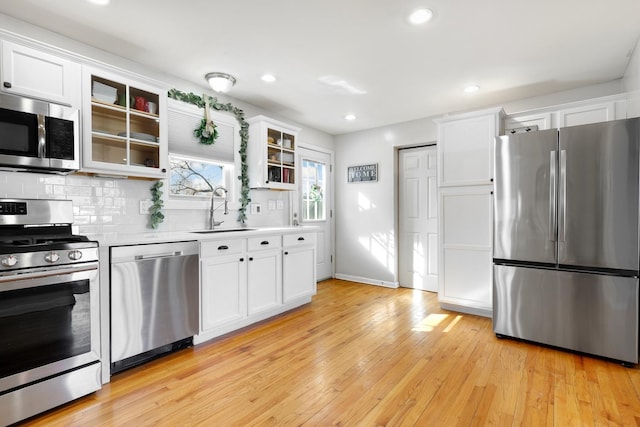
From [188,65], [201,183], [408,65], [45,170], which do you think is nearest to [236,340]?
[201,183]

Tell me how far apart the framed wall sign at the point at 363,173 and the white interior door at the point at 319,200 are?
378 mm

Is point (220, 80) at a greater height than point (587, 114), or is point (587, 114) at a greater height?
point (220, 80)

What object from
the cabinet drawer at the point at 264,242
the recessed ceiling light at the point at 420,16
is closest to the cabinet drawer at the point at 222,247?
the cabinet drawer at the point at 264,242

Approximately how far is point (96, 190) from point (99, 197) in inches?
2.4

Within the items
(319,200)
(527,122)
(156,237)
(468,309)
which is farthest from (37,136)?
(527,122)

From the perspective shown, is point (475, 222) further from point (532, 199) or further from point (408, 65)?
point (408, 65)

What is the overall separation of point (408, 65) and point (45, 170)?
306 cm

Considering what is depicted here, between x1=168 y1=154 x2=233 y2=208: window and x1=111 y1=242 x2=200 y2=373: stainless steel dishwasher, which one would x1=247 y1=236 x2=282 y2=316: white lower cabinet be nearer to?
x1=111 y1=242 x2=200 y2=373: stainless steel dishwasher

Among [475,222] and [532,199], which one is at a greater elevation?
[532,199]

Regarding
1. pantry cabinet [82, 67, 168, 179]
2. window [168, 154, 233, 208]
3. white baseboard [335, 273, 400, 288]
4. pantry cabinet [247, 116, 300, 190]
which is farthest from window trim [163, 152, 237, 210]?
white baseboard [335, 273, 400, 288]

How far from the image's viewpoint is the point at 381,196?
5016 millimetres

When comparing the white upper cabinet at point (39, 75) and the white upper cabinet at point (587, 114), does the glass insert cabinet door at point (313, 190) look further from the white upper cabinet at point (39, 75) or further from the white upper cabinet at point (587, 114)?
the white upper cabinet at point (587, 114)

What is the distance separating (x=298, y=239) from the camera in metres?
3.76

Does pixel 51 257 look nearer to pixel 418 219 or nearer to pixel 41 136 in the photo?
pixel 41 136
